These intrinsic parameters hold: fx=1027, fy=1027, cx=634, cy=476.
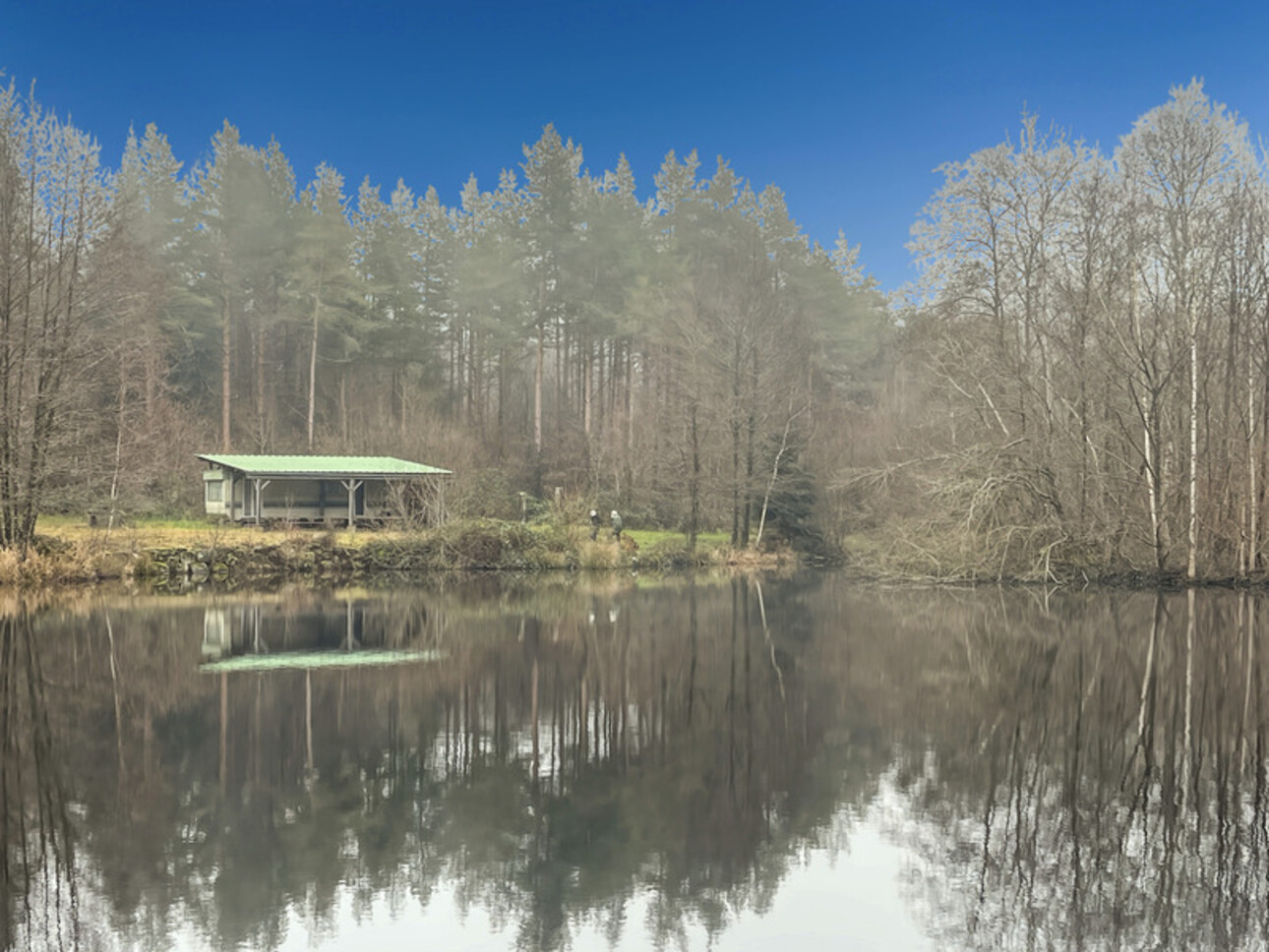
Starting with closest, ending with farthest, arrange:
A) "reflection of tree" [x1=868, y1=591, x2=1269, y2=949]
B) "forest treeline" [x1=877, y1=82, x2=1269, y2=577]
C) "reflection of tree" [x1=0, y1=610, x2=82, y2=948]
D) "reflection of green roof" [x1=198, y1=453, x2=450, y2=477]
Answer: "reflection of tree" [x1=0, y1=610, x2=82, y2=948] < "reflection of tree" [x1=868, y1=591, x2=1269, y2=949] < "forest treeline" [x1=877, y1=82, x2=1269, y2=577] < "reflection of green roof" [x1=198, y1=453, x2=450, y2=477]

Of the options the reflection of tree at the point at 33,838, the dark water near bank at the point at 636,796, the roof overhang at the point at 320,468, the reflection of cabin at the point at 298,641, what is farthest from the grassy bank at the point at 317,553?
the reflection of tree at the point at 33,838

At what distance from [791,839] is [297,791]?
3.73m

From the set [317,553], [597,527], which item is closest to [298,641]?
[317,553]

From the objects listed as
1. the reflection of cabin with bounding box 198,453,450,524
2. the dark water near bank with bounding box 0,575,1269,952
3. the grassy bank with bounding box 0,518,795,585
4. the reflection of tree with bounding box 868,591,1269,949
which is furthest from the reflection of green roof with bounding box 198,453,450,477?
the reflection of tree with bounding box 868,591,1269,949

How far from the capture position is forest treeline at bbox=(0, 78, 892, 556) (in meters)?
28.9

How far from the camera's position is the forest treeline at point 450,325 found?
28938mm

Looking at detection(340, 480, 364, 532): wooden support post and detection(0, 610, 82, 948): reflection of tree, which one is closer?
detection(0, 610, 82, 948): reflection of tree

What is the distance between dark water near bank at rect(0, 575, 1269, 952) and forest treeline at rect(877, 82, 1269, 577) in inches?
413

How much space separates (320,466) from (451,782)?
99.2ft

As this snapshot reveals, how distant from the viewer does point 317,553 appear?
29.8m

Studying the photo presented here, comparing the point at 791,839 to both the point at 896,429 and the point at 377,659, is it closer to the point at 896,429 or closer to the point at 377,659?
the point at 377,659

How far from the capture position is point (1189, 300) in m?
23.8

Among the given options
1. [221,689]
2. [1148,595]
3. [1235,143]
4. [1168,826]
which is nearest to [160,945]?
[1168,826]

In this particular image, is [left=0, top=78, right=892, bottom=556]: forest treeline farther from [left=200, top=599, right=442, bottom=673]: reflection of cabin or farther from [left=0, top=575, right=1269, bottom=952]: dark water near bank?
[left=0, top=575, right=1269, bottom=952]: dark water near bank
